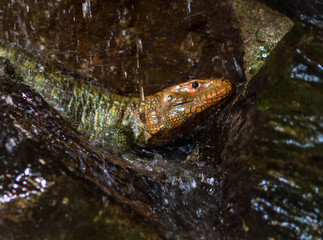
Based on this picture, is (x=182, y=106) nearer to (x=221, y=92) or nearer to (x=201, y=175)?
(x=221, y=92)

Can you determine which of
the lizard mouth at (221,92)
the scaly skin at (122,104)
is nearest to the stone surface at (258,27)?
the lizard mouth at (221,92)

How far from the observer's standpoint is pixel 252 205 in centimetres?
227

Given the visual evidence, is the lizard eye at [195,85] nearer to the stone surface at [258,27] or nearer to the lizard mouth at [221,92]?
the lizard mouth at [221,92]

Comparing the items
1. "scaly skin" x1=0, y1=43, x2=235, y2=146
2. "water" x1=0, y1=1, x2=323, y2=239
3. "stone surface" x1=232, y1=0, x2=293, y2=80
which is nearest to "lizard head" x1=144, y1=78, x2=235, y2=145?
"scaly skin" x1=0, y1=43, x2=235, y2=146

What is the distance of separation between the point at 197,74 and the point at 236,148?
7.01 ft

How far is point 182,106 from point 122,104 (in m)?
1.11

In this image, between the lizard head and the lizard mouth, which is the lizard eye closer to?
the lizard head

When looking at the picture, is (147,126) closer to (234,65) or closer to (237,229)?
(234,65)

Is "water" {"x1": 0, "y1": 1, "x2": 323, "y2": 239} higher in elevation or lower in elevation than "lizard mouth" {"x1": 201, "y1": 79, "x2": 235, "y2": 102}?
lower

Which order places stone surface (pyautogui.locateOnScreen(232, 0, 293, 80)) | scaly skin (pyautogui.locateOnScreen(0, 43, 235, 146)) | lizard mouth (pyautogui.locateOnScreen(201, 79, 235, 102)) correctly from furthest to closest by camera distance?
1. stone surface (pyautogui.locateOnScreen(232, 0, 293, 80))
2. scaly skin (pyautogui.locateOnScreen(0, 43, 235, 146))
3. lizard mouth (pyautogui.locateOnScreen(201, 79, 235, 102))

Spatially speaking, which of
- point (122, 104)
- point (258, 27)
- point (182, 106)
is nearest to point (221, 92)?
point (182, 106)

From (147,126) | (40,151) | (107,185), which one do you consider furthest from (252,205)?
(147,126)

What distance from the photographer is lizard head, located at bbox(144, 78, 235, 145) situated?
146 inches

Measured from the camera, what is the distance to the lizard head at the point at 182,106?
3.71m
